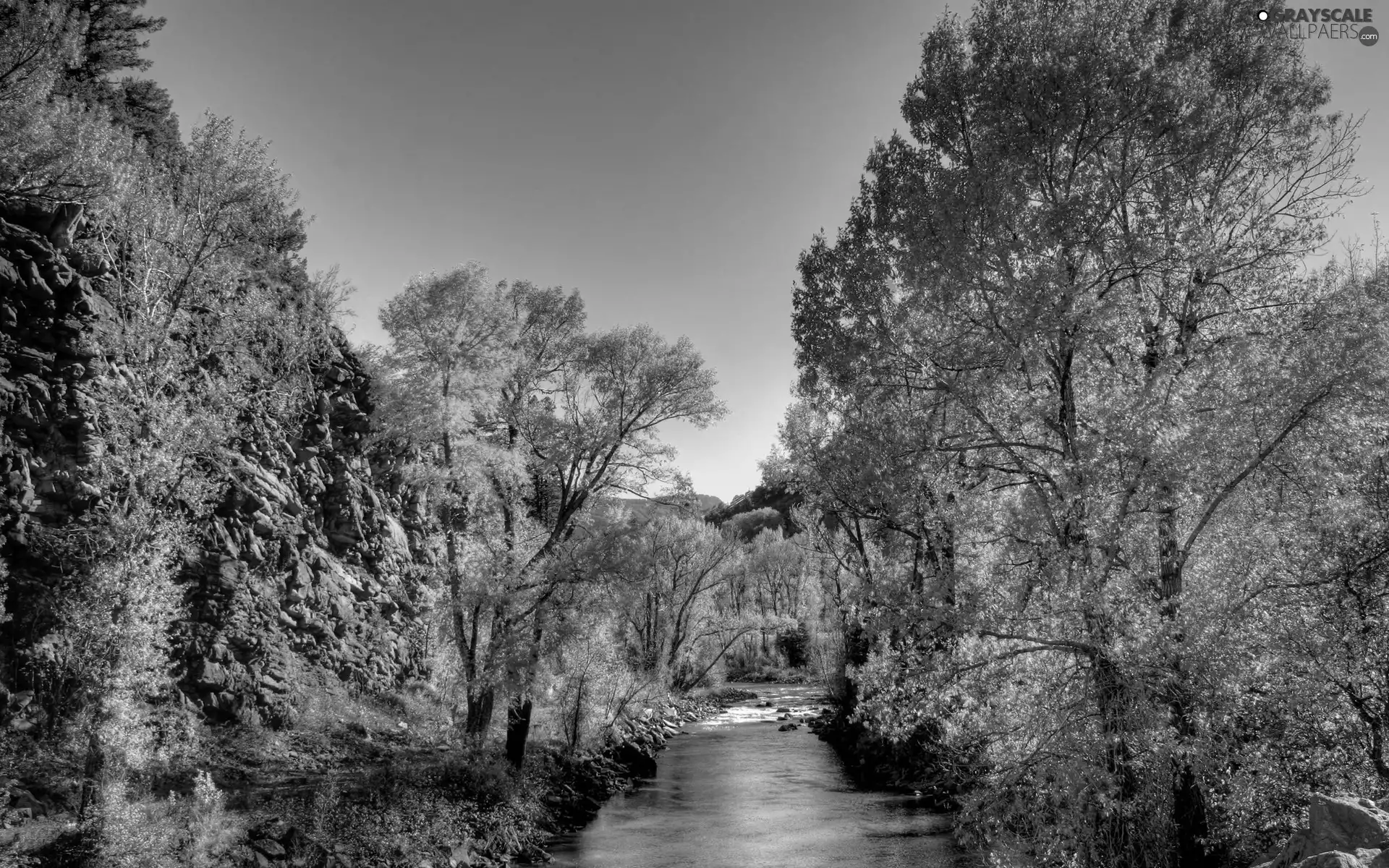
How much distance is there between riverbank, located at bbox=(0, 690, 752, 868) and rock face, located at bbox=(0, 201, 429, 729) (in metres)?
2.15

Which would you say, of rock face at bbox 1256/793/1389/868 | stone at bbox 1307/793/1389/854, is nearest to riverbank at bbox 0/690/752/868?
rock face at bbox 1256/793/1389/868

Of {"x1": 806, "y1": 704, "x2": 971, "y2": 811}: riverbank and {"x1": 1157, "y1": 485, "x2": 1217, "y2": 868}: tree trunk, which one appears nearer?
{"x1": 1157, "y1": 485, "x2": 1217, "y2": 868}: tree trunk

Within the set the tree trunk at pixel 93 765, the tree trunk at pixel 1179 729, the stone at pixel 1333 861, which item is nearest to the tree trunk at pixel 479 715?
the tree trunk at pixel 93 765

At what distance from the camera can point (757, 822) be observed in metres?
18.4

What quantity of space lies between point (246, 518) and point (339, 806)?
348 inches

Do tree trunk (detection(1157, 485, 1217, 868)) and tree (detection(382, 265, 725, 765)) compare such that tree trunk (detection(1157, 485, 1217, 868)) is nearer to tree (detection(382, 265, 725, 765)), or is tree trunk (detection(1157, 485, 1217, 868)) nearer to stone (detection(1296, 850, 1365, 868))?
stone (detection(1296, 850, 1365, 868))

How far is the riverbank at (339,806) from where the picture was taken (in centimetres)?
1077

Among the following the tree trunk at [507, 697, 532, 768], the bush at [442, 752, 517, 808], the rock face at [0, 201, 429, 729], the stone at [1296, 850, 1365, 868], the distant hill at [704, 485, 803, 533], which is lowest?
the bush at [442, 752, 517, 808]

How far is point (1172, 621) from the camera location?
7.61 meters

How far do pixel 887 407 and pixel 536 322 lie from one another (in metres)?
12.6

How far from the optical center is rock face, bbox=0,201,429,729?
45.9ft

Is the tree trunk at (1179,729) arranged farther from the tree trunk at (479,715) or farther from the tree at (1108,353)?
the tree trunk at (479,715)

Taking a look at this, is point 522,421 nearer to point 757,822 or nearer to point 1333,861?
point 757,822

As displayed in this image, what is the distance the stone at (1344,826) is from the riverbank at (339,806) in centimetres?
1381
